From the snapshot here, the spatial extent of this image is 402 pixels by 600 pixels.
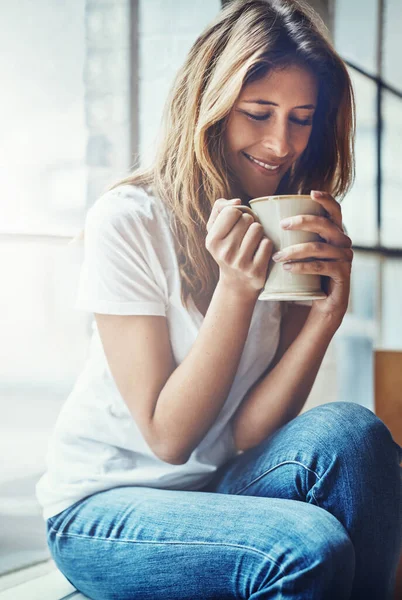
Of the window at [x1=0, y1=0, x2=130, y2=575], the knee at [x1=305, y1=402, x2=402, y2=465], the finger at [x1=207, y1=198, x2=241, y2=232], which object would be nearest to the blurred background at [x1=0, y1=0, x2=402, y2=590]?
the window at [x1=0, y1=0, x2=130, y2=575]

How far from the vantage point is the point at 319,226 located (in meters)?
0.61

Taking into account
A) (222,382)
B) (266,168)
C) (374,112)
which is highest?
(374,112)

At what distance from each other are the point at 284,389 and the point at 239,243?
221 millimetres

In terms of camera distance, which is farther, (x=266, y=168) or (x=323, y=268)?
(x=266, y=168)

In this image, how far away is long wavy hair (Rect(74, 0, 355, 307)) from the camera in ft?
2.35

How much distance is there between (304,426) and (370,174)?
1.76 feet

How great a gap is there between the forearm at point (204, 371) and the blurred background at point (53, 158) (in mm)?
205

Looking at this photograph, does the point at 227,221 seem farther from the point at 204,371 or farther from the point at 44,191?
the point at 44,191

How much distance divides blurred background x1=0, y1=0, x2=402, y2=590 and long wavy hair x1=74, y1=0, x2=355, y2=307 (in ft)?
0.28

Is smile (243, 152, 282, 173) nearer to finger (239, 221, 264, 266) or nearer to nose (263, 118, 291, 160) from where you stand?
nose (263, 118, 291, 160)

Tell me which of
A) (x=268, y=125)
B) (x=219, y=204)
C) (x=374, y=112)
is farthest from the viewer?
(x=374, y=112)

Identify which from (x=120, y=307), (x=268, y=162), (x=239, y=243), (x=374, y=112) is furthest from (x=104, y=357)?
(x=374, y=112)

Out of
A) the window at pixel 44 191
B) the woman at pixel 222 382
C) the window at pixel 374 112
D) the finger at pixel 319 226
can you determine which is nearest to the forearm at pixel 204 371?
the woman at pixel 222 382

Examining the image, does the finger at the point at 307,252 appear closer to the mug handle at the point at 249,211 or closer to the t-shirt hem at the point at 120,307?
the mug handle at the point at 249,211
